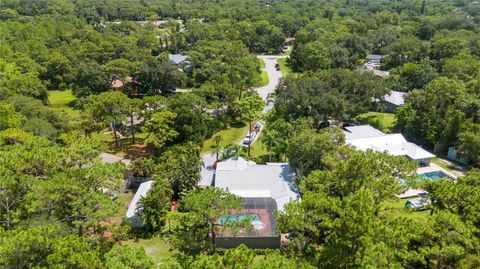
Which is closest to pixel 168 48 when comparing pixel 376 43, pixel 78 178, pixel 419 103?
pixel 376 43

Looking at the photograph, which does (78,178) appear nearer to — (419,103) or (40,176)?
(40,176)

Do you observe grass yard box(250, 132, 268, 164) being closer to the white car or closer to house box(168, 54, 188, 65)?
the white car

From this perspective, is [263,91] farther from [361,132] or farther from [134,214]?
[134,214]

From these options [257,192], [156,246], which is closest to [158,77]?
[257,192]

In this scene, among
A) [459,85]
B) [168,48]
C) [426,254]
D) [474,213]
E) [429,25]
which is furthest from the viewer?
[429,25]

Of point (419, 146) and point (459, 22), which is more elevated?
point (459, 22)

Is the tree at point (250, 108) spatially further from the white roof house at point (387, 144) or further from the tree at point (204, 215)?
the tree at point (204, 215)

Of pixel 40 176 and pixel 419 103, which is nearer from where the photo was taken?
pixel 40 176
